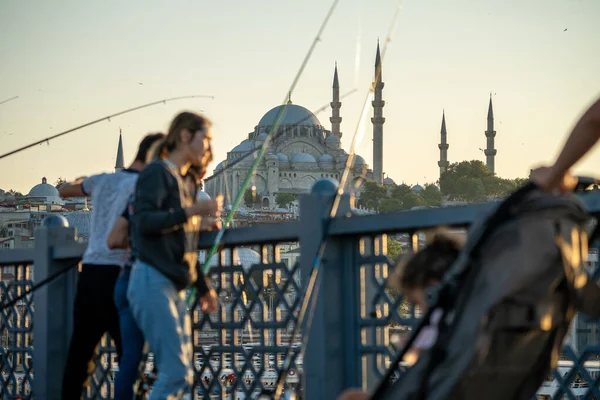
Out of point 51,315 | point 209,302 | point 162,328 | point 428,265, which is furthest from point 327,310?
point 51,315

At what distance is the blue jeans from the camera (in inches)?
156

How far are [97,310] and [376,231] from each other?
1.07m

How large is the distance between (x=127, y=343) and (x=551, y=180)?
1875mm

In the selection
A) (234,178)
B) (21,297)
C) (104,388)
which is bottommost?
(104,388)

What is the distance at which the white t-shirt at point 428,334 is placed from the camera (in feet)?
8.36

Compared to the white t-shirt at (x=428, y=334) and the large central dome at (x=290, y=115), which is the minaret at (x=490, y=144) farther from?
the white t-shirt at (x=428, y=334)

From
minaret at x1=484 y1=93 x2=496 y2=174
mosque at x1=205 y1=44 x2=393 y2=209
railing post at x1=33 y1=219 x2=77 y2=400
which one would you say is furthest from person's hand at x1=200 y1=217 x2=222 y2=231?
mosque at x1=205 y1=44 x2=393 y2=209

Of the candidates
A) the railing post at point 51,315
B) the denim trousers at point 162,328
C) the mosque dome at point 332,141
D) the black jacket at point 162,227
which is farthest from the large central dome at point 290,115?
the denim trousers at point 162,328

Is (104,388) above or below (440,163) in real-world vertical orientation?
below

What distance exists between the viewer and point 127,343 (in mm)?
3977

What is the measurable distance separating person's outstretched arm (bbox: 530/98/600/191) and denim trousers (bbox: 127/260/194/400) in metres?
1.42

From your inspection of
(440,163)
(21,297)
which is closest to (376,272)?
(21,297)

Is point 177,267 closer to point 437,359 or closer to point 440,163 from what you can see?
point 437,359

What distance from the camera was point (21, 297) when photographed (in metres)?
5.10
